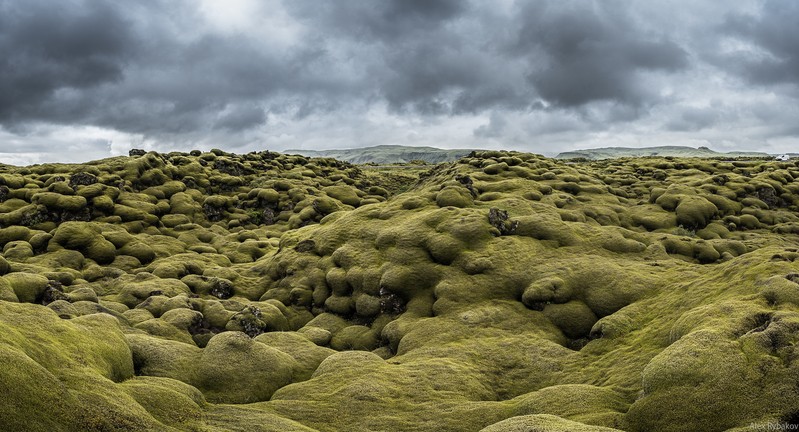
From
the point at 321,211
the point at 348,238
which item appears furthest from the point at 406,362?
the point at 321,211

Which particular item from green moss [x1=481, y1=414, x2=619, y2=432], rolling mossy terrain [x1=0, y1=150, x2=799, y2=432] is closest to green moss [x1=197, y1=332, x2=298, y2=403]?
rolling mossy terrain [x1=0, y1=150, x2=799, y2=432]

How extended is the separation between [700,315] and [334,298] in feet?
71.8

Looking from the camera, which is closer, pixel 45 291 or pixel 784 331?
pixel 784 331

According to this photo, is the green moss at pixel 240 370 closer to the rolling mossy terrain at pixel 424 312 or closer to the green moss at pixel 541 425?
the rolling mossy terrain at pixel 424 312

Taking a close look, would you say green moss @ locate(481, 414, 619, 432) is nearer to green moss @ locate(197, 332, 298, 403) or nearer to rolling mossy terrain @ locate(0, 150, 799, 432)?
rolling mossy terrain @ locate(0, 150, 799, 432)

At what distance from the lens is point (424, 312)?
1173 inches

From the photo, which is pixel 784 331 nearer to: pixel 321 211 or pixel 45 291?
pixel 45 291

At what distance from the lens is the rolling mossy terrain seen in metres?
Result: 14.4

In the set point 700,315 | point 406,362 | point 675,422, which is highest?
point 700,315

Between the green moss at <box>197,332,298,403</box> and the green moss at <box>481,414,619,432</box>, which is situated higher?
the green moss at <box>481,414,619,432</box>

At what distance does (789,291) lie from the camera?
1798cm

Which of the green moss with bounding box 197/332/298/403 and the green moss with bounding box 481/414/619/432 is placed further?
the green moss with bounding box 197/332/298/403

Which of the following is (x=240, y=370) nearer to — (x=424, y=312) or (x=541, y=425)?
(x=424, y=312)

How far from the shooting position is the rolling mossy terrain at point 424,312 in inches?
566
